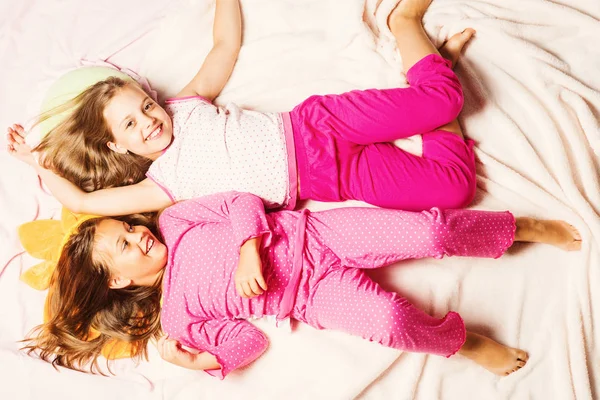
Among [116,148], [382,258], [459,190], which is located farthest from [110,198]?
[459,190]

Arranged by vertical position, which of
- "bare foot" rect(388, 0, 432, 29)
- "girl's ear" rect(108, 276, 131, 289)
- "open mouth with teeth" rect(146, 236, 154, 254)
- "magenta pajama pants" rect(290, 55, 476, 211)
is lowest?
"girl's ear" rect(108, 276, 131, 289)

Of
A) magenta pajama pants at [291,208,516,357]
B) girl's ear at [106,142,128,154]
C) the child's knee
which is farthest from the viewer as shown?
girl's ear at [106,142,128,154]

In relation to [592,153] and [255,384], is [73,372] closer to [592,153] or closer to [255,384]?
[255,384]

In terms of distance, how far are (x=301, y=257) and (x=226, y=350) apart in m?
0.26

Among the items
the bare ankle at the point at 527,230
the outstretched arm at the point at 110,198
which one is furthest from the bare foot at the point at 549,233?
the outstretched arm at the point at 110,198

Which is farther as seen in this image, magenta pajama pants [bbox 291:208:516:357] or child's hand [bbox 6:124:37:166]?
child's hand [bbox 6:124:37:166]

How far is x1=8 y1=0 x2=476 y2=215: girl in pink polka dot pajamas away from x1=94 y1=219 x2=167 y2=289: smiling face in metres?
0.08

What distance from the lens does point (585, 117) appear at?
1338 mm

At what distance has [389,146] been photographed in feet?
4.62

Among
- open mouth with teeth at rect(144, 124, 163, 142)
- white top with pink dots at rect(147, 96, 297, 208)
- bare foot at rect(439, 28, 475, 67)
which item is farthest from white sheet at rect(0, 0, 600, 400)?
open mouth with teeth at rect(144, 124, 163, 142)

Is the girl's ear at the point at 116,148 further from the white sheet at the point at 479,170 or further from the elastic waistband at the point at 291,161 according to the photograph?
A: the elastic waistband at the point at 291,161

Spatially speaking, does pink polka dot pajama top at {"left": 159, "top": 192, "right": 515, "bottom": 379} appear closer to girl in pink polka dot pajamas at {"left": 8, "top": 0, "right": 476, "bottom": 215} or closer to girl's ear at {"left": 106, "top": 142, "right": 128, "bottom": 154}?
girl in pink polka dot pajamas at {"left": 8, "top": 0, "right": 476, "bottom": 215}

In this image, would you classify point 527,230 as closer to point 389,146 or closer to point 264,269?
point 389,146

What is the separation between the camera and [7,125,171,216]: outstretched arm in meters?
1.44
